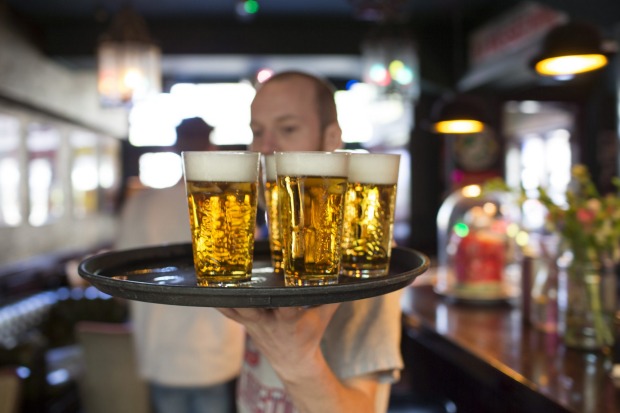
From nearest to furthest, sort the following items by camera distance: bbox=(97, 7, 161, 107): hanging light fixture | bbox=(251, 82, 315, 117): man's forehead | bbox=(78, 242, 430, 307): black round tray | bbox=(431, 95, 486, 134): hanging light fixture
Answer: bbox=(78, 242, 430, 307): black round tray, bbox=(251, 82, 315, 117): man's forehead, bbox=(431, 95, 486, 134): hanging light fixture, bbox=(97, 7, 161, 107): hanging light fixture

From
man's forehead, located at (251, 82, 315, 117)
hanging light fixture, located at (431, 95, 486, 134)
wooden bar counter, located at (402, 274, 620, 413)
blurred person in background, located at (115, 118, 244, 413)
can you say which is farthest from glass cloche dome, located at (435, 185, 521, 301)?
man's forehead, located at (251, 82, 315, 117)

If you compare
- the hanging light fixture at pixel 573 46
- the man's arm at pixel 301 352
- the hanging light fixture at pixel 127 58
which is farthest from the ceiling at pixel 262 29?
the man's arm at pixel 301 352

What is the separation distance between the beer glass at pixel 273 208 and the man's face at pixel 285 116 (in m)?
0.21

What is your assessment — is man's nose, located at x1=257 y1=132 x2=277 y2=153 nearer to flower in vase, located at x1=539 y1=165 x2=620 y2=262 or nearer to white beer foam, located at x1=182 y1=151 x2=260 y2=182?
white beer foam, located at x1=182 y1=151 x2=260 y2=182

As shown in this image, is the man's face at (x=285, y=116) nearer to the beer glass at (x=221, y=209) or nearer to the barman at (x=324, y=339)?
the barman at (x=324, y=339)

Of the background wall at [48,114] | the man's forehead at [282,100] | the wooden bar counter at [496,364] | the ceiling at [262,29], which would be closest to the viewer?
the man's forehead at [282,100]

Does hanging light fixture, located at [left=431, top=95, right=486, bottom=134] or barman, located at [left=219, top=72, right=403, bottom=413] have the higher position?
hanging light fixture, located at [left=431, top=95, right=486, bottom=134]

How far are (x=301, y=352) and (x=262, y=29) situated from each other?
20.2 feet

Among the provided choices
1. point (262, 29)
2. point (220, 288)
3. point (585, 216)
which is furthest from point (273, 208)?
point (262, 29)

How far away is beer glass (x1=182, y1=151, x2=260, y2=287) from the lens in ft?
2.87

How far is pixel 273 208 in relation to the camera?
3.43 feet

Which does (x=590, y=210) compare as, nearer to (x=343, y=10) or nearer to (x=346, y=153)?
(x=346, y=153)

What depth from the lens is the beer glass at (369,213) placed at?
3.17ft

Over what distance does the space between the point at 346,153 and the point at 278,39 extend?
6.13m
